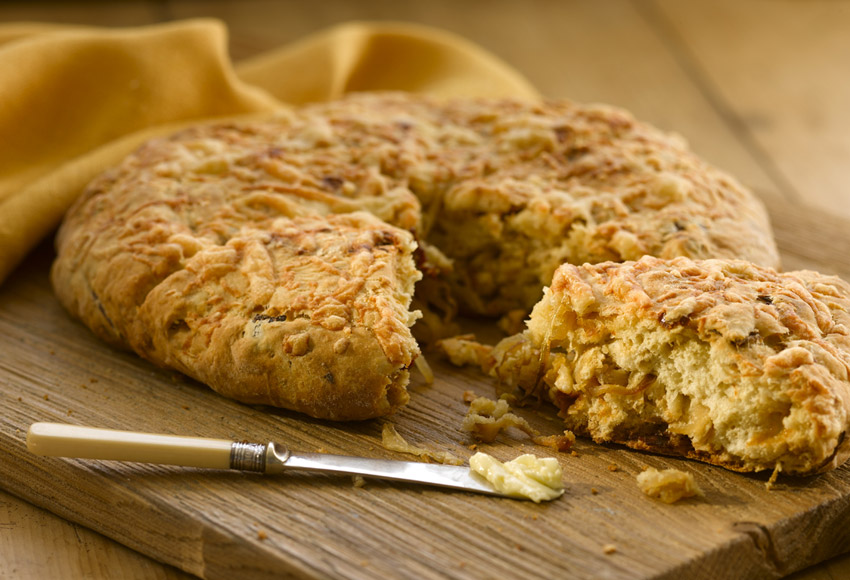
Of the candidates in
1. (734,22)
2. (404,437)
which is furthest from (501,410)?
(734,22)

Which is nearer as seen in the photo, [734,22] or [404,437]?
[404,437]

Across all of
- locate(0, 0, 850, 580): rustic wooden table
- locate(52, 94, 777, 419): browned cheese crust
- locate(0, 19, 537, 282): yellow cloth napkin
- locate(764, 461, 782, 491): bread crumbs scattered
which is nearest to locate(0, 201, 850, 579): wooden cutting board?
locate(764, 461, 782, 491): bread crumbs scattered

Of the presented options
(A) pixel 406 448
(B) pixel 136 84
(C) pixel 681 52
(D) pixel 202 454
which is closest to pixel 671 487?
(A) pixel 406 448

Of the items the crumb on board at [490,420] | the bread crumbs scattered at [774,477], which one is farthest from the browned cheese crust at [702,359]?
the crumb on board at [490,420]

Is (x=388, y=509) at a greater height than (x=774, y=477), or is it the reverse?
(x=774, y=477)

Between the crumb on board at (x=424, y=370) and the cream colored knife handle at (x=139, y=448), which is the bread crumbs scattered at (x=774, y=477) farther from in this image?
the cream colored knife handle at (x=139, y=448)

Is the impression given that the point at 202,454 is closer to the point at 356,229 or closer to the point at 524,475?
the point at 524,475

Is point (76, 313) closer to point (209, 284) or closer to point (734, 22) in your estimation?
point (209, 284)
